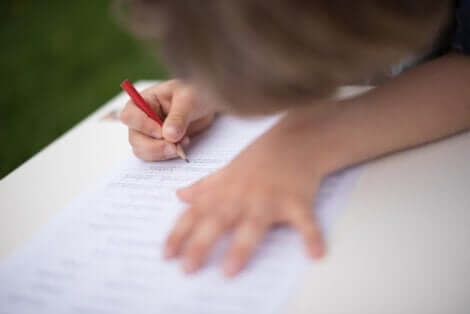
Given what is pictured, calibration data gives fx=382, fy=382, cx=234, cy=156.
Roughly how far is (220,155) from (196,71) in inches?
9.3

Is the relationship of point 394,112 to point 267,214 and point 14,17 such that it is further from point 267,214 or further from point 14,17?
point 14,17

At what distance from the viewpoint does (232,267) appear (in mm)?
365

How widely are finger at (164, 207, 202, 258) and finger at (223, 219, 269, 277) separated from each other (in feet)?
0.17

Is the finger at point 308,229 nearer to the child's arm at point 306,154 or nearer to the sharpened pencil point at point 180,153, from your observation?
the child's arm at point 306,154

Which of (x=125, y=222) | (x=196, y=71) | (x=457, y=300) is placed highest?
(x=196, y=71)

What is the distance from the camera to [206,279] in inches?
14.5

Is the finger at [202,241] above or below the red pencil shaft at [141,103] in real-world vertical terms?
below

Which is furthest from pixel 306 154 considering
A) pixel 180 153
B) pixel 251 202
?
pixel 180 153

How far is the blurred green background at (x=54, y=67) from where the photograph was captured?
1.68 metres

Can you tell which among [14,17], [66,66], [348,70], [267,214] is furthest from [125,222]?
[14,17]

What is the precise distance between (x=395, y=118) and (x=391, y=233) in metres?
0.16

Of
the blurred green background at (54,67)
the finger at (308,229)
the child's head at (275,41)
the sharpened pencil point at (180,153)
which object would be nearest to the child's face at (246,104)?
the child's head at (275,41)

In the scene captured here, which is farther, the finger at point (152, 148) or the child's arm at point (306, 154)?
the finger at point (152, 148)

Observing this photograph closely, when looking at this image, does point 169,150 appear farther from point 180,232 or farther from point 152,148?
point 180,232
